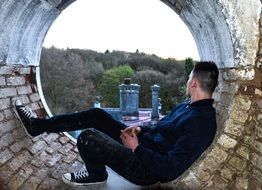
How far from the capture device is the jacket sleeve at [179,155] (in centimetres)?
272

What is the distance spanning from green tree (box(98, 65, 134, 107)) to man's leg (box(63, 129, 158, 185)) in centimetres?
1884

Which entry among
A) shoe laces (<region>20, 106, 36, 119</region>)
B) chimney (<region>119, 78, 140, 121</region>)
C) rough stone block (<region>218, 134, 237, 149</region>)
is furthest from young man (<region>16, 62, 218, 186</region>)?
chimney (<region>119, 78, 140, 121</region>)

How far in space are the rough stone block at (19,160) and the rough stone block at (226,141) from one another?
1.97m

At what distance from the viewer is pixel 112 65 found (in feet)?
80.1

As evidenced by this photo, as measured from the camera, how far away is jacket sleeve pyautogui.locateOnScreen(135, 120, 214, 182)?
2719 millimetres

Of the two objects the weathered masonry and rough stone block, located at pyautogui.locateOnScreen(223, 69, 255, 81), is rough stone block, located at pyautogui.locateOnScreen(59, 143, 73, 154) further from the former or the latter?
rough stone block, located at pyautogui.locateOnScreen(223, 69, 255, 81)

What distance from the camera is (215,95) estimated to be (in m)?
4.07

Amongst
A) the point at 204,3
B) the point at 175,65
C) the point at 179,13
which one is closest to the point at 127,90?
the point at 175,65

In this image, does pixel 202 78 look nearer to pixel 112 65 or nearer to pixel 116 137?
pixel 116 137

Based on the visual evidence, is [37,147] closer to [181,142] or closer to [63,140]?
[63,140]

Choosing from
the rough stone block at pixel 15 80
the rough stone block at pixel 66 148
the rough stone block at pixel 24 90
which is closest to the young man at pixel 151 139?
the rough stone block at pixel 15 80

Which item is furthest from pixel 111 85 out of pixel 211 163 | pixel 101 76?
pixel 211 163

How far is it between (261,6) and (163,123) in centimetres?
124

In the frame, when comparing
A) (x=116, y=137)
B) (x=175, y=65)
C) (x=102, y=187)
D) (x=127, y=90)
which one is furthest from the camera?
(x=175, y=65)
